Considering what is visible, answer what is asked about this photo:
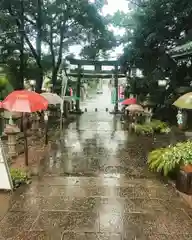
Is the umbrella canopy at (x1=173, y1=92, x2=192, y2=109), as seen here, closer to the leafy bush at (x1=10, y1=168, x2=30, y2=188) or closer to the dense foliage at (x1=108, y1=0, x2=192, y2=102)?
the leafy bush at (x1=10, y1=168, x2=30, y2=188)

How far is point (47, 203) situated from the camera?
18.2ft

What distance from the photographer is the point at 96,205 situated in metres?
5.51

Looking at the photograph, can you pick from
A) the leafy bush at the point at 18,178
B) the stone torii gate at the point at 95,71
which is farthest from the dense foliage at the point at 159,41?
the leafy bush at the point at 18,178

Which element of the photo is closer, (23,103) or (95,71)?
(23,103)

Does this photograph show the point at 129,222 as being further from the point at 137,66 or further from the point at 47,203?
the point at 137,66

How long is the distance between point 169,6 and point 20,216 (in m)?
14.4

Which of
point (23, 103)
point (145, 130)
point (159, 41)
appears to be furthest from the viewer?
point (159, 41)

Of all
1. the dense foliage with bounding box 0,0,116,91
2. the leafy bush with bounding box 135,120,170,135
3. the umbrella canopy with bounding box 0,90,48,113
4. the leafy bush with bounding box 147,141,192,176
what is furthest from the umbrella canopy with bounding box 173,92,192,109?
the dense foliage with bounding box 0,0,116,91

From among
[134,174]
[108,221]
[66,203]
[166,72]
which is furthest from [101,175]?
[166,72]

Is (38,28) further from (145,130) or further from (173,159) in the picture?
(173,159)

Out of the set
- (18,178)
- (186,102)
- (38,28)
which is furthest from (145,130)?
(38,28)

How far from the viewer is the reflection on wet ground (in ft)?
14.6

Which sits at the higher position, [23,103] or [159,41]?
[159,41]

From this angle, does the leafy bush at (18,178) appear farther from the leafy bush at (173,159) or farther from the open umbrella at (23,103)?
the leafy bush at (173,159)
